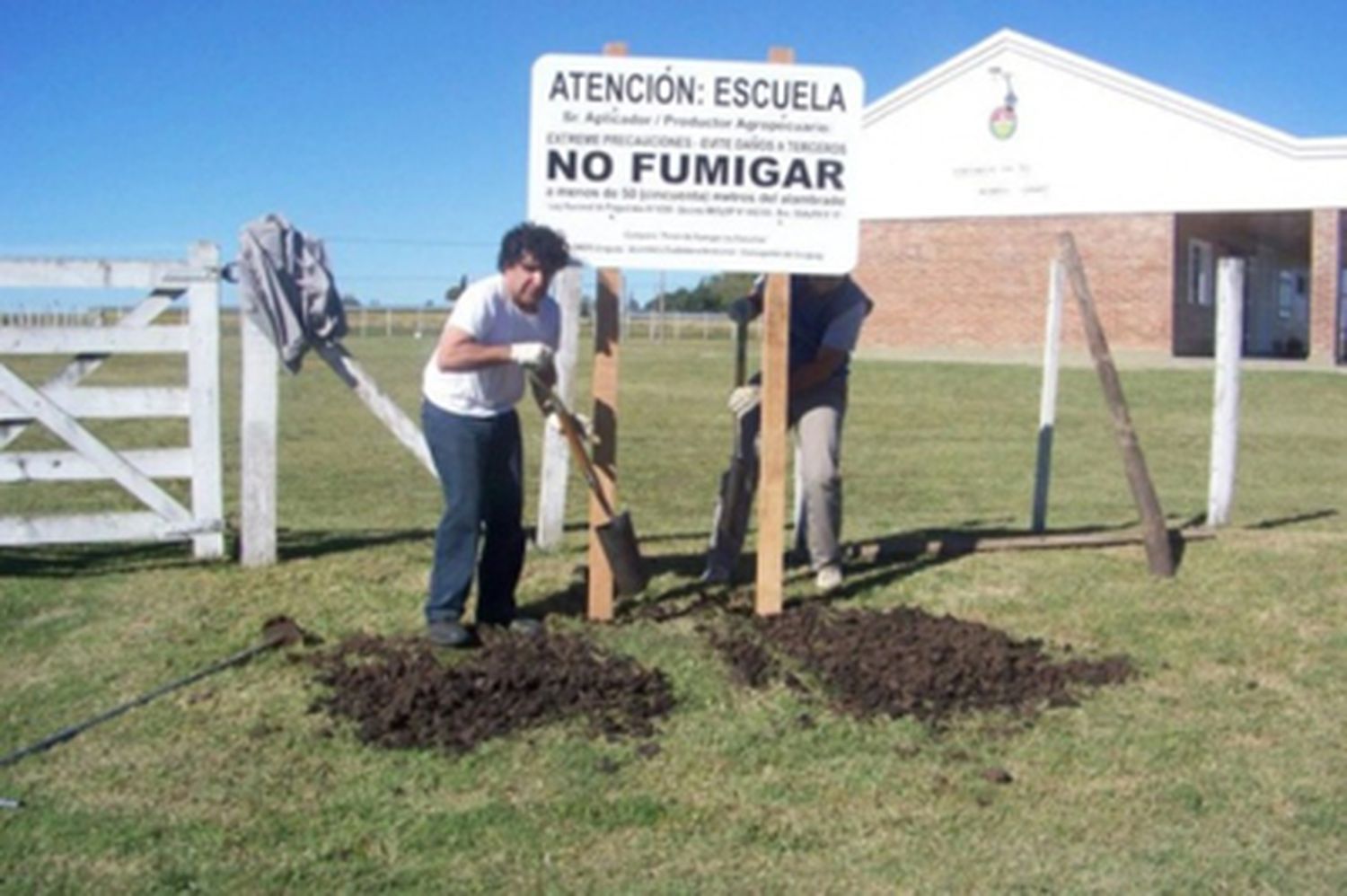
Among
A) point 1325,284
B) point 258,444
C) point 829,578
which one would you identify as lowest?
point 829,578

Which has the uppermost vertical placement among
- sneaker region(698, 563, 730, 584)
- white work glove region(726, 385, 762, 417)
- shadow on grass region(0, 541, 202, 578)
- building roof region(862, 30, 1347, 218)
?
building roof region(862, 30, 1347, 218)

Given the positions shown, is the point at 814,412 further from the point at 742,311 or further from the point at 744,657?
the point at 744,657

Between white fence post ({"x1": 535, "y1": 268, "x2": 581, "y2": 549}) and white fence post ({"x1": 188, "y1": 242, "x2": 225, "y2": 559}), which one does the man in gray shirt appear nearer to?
white fence post ({"x1": 535, "y1": 268, "x2": 581, "y2": 549})

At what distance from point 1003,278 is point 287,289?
29632mm

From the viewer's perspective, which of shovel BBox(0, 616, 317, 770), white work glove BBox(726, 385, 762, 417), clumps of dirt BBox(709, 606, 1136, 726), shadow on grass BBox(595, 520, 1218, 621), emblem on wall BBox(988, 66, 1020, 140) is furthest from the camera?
emblem on wall BBox(988, 66, 1020, 140)

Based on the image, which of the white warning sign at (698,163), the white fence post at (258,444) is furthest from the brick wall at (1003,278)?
the white fence post at (258,444)

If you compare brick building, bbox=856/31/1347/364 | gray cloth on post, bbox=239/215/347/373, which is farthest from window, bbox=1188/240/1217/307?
gray cloth on post, bbox=239/215/347/373

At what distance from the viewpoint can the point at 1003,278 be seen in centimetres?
3541

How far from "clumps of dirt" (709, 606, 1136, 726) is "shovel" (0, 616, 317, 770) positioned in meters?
1.87

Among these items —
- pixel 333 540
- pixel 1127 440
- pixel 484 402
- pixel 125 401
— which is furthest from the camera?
pixel 333 540

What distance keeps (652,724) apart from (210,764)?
63.1 inches

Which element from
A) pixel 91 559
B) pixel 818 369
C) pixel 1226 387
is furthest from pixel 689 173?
pixel 91 559

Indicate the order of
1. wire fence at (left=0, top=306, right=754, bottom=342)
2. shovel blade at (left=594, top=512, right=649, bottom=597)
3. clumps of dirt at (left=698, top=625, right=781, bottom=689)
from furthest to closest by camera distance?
wire fence at (left=0, top=306, right=754, bottom=342)
shovel blade at (left=594, top=512, right=649, bottom=597)
clumps of dirt at (left=698, top=625, right=781, bottom=689)

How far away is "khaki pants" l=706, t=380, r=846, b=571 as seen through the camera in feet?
23.9
